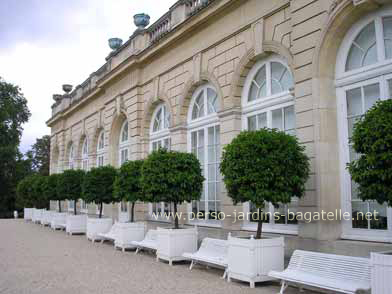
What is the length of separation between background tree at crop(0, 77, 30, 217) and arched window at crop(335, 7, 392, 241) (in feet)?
103

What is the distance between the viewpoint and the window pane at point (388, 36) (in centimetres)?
731

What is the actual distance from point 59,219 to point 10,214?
19.3m

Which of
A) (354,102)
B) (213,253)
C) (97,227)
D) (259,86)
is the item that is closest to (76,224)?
(97,227)

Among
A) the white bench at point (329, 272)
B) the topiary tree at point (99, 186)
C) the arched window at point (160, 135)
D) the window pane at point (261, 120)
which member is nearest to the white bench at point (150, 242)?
the arched window at point (160, 135)

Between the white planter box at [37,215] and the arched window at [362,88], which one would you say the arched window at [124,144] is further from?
the arched window at [362,88]

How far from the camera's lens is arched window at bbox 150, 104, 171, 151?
14.4 m

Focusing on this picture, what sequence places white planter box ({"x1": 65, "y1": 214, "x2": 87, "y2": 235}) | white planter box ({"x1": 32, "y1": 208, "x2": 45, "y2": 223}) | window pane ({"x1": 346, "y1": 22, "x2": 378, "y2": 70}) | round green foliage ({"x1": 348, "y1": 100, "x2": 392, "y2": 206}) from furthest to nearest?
white planter box ({"x1": 32, "y1": 208, "x2": 45, "y2": 223}) < white planter box ({"x1": 65, "y1": 214, "x2": 87, "y2": 235}) < window pane ({"x1": 346, "y1": 22, "x2": 378, "y2": 70}) < round green foliage ({"x1": 348, "y1": 100, "x2": 392, "y2": 206})

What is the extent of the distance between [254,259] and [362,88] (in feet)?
11.1

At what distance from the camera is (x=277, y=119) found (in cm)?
961

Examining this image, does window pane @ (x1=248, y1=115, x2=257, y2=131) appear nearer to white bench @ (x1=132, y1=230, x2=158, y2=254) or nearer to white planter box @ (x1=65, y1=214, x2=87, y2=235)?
white bench @ (x1=132, y1=230, x2=158, y2=254)

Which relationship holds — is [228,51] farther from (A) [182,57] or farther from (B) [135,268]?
(B) [135,268]

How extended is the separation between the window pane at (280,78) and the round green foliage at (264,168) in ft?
7.31

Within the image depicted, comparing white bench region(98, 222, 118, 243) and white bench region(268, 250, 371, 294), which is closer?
white bench region(268, 250, 371, 294)

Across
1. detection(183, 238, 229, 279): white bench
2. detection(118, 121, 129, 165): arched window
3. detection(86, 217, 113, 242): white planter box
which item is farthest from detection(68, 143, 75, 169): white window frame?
detection(183, 238, 229, 279): white bench
